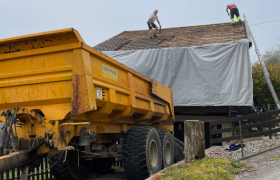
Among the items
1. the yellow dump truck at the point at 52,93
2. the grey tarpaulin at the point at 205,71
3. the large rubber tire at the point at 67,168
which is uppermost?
the grey tarpaulin at the point at 205,71

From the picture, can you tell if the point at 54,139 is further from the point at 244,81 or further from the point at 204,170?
the point at 244,81

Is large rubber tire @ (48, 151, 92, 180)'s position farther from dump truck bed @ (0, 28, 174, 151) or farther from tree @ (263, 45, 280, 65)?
tree @ (263, 45, 280, 65)

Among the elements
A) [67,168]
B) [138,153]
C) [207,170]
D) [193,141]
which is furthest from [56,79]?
[193,141]

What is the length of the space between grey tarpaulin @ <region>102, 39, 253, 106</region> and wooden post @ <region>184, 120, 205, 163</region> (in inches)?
248

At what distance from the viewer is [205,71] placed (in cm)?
1268

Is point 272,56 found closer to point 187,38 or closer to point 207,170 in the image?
point 187,38

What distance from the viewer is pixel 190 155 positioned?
6223 mm

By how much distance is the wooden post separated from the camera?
6.23 metres

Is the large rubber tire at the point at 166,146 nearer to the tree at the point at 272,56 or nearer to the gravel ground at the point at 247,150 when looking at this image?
the gravel ground at the point at 247,150

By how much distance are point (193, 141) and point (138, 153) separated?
1.29m

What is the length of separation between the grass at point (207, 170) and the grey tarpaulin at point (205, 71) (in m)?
6.36

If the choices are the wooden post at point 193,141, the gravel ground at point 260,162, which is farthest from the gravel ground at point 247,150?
the wooden post at point 193,141

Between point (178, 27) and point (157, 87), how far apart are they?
12.5m

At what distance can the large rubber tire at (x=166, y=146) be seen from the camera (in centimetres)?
700
